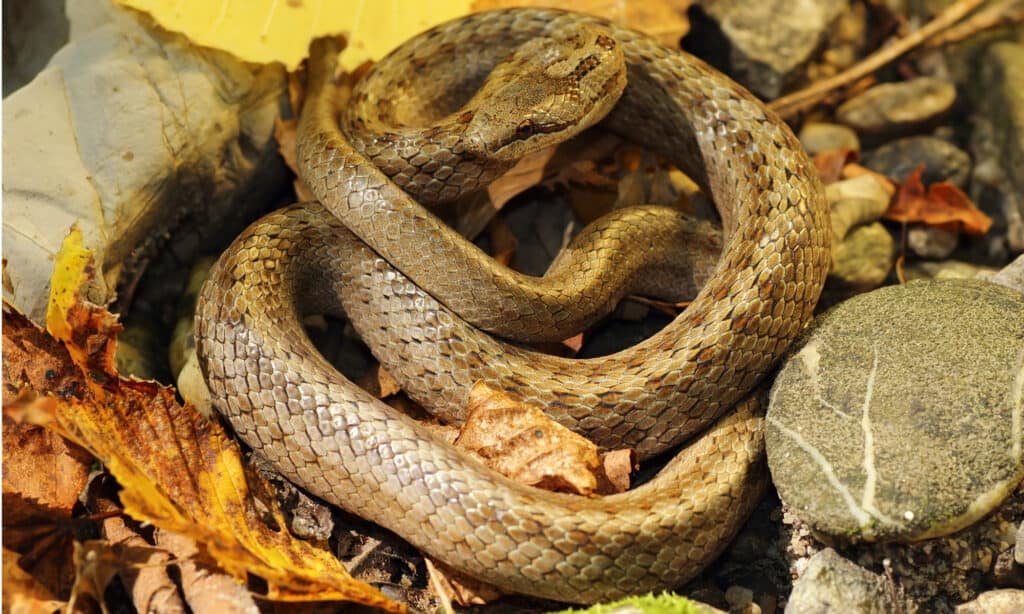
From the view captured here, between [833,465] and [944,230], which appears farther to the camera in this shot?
[944,230]

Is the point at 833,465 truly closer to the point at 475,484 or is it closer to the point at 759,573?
the point at 759,573

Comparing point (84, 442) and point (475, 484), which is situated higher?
point (84, 442)

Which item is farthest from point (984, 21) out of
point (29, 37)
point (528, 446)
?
point (29, 37)

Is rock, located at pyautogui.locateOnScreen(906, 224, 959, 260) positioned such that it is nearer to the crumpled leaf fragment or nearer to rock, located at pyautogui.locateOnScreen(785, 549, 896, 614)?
rock, located at pyautogui.locateOnScreen(785, 549, 896, 614)

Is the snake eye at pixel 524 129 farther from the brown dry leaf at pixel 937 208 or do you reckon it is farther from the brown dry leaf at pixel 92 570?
the brown dry leaf at pixel 92 570

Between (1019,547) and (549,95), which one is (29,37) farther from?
(1019,547)

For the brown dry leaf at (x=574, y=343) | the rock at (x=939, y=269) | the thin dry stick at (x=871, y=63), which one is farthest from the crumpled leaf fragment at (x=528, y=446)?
the thin dry stick at (x=871, y=63)

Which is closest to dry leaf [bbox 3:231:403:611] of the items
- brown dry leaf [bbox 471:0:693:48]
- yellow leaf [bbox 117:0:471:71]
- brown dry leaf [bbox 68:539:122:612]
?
brown dry leaf [bbox 68:539:122:612]

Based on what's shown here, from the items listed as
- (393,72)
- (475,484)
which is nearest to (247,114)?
(393,72)
